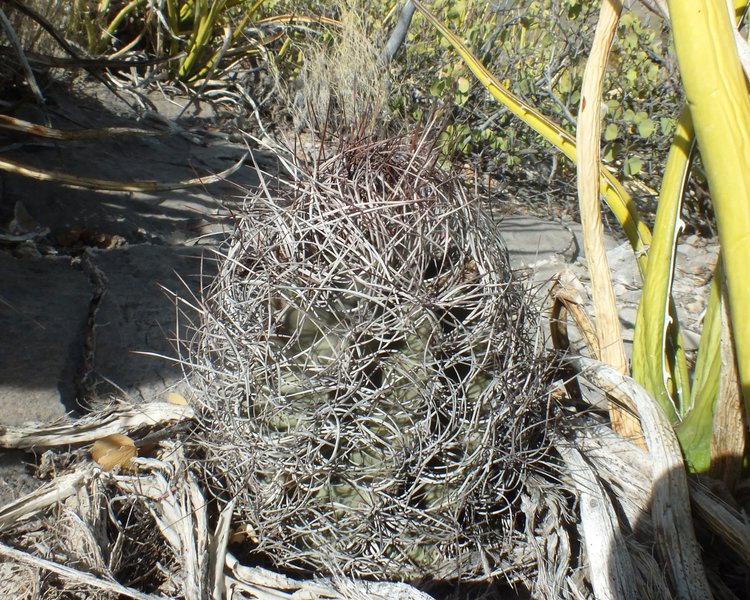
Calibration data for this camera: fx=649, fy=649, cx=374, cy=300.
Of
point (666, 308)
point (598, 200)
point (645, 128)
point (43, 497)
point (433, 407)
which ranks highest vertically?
point (645, 128)

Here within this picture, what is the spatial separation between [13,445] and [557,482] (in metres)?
1.35

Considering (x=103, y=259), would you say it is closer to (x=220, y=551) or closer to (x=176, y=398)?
(x=176, y=398)

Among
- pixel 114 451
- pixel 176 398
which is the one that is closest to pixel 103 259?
pixel 176 398

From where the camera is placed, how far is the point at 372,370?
1.30m

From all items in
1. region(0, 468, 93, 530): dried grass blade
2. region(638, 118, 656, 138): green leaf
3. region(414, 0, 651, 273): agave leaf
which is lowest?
region(0, 468, 93, 530): dried grass blade

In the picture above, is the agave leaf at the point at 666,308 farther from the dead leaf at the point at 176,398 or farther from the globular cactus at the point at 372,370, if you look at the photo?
the dead leaf at the point at 176,398

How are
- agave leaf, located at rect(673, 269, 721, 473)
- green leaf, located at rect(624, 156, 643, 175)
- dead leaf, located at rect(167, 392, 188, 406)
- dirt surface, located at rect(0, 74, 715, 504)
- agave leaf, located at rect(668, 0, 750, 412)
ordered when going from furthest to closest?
1. green leaf, located at rect(624, 156, 643, 175)
2. dead leaf, located at rect(167, 392, 188, 406)
3. dirt surface, located at rect(0, 74, 715, 504)
4. agave leaf, located at rect(673, 269, 721, 473)
5. agave leaf, located at rect(668, 0, 750, 412)

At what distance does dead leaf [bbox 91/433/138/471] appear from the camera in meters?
1.59

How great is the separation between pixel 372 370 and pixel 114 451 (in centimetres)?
75

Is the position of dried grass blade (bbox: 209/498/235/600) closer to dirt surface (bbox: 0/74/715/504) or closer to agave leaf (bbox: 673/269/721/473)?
dirt surface (bbox: 0/74/715/504)

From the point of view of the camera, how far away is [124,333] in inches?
84.4

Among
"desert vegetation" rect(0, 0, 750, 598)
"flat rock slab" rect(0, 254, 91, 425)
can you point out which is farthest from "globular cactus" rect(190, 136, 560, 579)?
"flat rock slab" rect(0, 254, 91, 425)

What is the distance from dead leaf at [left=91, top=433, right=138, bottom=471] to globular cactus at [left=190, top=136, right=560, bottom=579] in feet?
0.96

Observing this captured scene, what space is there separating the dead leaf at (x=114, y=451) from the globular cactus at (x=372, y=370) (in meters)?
0.29
